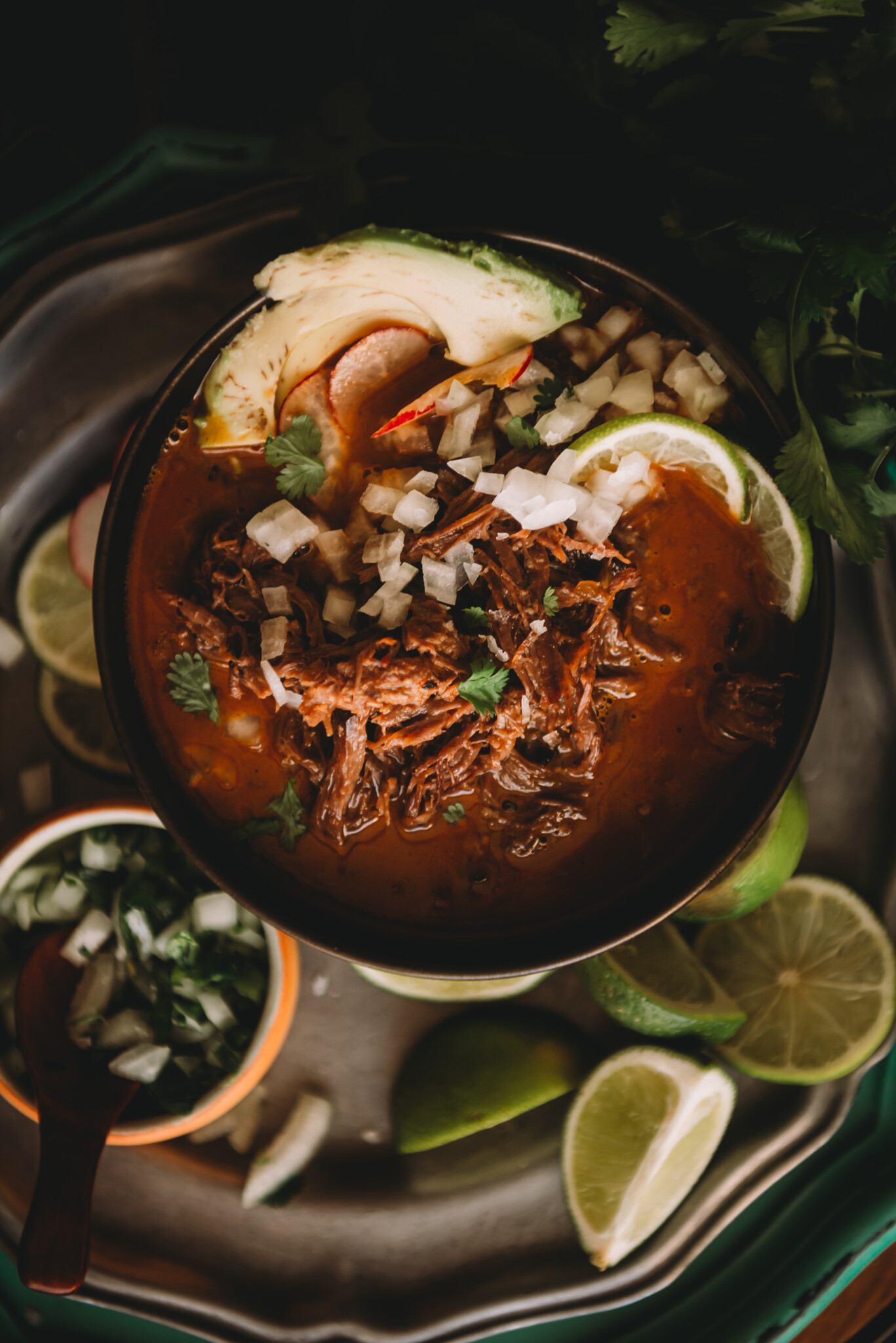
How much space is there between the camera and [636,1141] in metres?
2.41

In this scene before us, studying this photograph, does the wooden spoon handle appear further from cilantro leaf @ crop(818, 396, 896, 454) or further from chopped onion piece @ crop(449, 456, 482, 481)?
cilantro leaf @ crop(818, 396, 896, 454)

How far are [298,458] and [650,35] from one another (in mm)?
1283

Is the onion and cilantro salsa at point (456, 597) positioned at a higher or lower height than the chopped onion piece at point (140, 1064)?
higher

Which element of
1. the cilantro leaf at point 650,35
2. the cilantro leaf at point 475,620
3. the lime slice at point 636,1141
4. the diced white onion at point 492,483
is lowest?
the lime slice at point 636,1141

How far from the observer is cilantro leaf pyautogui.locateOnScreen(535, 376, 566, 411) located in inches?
80.9

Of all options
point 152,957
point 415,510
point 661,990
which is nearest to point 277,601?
point 415,510

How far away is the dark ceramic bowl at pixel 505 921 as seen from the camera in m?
2.02

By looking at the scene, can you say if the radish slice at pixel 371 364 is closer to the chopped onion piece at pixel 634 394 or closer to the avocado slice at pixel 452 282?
the avocado slice at pixel 452 282

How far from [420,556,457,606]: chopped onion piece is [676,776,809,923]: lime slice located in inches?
38.1

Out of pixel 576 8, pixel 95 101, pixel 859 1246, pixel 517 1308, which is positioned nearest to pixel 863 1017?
pixel 859 1246

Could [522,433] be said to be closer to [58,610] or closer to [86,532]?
[86,532]

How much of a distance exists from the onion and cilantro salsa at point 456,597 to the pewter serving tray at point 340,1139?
2.15 ft


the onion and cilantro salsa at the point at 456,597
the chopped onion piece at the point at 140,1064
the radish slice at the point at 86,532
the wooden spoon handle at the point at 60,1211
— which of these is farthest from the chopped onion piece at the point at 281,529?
the wooden spoon handle at the point at 60,1211

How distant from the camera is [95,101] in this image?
2635 mm
